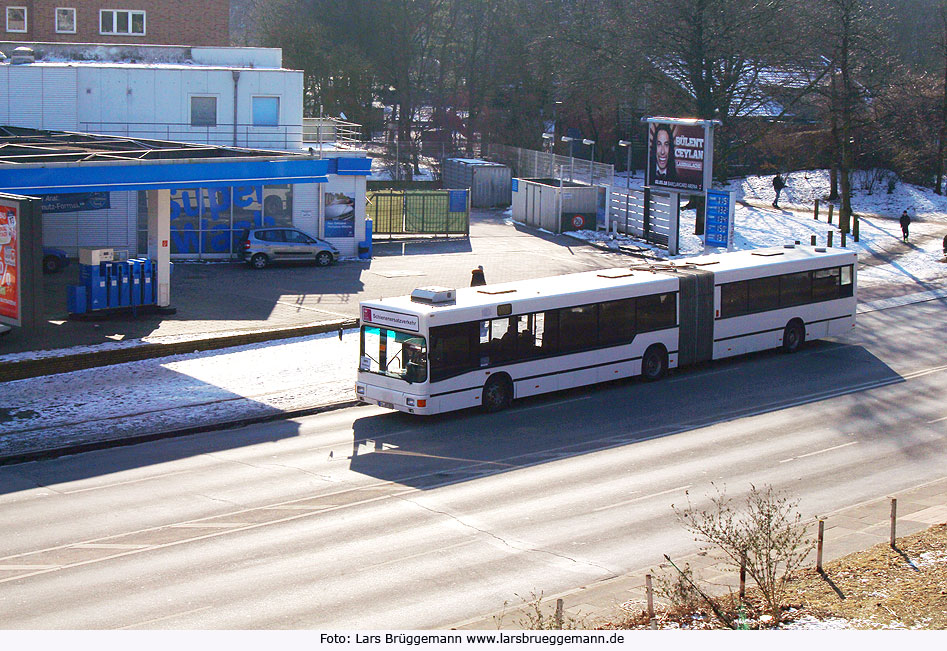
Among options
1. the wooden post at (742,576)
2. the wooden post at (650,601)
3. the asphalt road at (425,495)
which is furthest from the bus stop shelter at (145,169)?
the wooden post at (742,576)

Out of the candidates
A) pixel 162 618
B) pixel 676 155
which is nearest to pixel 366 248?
pixel 676 155

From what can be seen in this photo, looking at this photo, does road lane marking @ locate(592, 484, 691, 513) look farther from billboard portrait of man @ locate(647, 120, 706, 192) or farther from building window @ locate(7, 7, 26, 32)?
building window @ locate(7, 7, 26, 32)

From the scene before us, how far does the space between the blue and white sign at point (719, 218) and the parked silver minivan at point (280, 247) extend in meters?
13.8

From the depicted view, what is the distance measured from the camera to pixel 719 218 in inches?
1619

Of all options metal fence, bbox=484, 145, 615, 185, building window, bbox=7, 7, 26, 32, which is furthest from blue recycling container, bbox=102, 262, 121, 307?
building window, bbox=7, 7, 26, 32

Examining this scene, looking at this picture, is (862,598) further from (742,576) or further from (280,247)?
(280,247)

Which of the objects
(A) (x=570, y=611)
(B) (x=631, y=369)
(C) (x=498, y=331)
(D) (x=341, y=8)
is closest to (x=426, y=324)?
(C) (x=498, y=331)

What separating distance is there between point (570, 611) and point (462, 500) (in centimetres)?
515

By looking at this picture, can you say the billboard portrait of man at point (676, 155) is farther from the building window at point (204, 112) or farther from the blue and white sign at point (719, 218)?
the building window at point (204, 112)

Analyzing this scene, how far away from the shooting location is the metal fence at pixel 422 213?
46.5m

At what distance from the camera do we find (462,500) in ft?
57.2

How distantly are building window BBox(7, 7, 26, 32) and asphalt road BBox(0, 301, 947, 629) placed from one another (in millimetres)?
41029

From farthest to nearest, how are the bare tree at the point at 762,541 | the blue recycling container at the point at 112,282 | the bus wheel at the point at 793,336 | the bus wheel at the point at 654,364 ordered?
the blue recycling container at the point at 112,282
the bus wheel at the point at 793,336
the bus wheel at the point at 654,364
the bare tree at the point at 762,541

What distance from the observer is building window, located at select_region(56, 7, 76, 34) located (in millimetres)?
54875
